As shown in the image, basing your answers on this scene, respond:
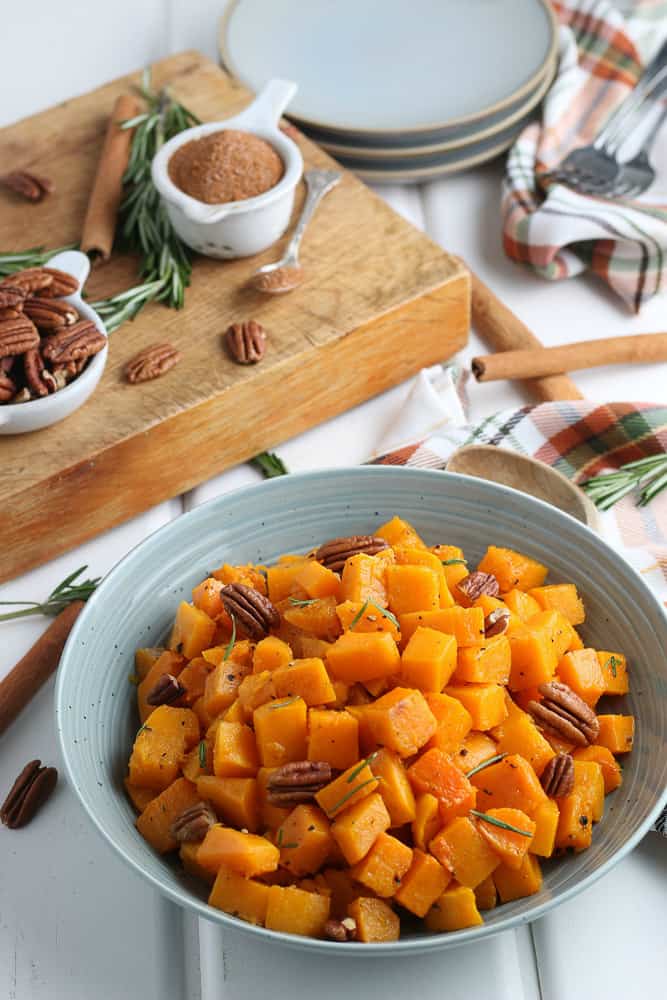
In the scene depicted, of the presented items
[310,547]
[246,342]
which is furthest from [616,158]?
[310,547]

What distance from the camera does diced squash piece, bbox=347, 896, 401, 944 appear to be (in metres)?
1.27

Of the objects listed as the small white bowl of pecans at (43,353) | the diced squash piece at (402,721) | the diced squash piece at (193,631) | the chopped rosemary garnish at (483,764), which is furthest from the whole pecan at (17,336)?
the chopped rosemary garnish at (483,764)

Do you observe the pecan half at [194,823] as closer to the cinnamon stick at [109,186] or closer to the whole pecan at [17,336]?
the whole pecan at [17,336]

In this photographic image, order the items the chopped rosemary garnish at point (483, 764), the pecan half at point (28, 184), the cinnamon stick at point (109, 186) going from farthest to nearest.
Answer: the pecan half at point (28, 184) < the cinnamon stick at point (109, 186) < the chopped rosemary garnish at point (483, 764)

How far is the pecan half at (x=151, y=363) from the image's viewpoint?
205cm

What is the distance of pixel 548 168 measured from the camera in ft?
8.43

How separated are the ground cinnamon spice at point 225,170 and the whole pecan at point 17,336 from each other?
1.52 ft

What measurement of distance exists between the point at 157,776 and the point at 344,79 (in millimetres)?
1923

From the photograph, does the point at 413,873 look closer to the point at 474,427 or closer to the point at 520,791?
the point at 520,791

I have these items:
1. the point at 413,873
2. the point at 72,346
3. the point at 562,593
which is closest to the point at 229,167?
the point at 72,346

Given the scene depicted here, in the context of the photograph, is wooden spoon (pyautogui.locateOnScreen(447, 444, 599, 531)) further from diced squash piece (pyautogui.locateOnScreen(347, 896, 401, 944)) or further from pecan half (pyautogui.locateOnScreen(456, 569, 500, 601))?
diced squash piece (pyautogui.locateOnScreen(347, 896, 401, 944))

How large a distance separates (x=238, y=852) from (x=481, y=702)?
0.35 m

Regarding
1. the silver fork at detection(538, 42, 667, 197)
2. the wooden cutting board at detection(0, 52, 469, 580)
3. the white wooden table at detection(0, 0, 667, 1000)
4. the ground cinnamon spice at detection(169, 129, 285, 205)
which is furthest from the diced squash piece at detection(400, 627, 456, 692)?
the silver fork at detection(538, 42, 667, 197)

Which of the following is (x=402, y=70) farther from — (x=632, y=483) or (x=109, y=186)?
(x=632, y=483)
